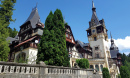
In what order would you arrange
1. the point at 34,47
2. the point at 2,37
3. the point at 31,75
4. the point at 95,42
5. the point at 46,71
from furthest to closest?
the point at 95,42 < the point at 34,47 < the point at 2,37 < the point at 46,71 < the point at 31,75

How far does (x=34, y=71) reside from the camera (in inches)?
252

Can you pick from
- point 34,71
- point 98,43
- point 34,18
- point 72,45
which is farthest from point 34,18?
point 34,71

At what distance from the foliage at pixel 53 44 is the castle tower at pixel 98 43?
23.5m

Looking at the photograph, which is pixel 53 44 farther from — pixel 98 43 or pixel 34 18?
pixel 98 43

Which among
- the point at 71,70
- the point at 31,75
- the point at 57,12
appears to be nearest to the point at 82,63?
the point at 57,12

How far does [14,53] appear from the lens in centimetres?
2519

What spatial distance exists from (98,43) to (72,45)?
52.6 ft

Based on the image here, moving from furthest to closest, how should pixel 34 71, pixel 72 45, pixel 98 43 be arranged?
1. pixel 98 43
2. pixel 72 45
3. pixel 34 71

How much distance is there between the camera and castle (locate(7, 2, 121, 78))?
891 inches

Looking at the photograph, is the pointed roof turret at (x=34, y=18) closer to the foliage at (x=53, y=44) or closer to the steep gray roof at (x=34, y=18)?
the steep gray roof at (x=34, y=18)

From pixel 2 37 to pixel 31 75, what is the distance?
33.4 ft

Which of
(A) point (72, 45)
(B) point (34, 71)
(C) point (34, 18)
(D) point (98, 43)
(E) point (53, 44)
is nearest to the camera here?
(B) point (34, 71)

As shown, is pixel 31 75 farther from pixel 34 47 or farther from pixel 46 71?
pixel 34 47

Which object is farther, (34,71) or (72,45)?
(72,45)
